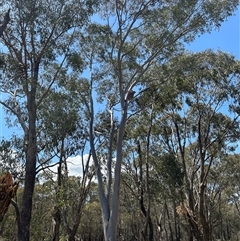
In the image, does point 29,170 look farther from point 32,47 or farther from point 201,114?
point 201,114

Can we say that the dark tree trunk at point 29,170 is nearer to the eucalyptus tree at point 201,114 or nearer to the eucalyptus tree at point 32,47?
the eucalyptus tree at point 32,47

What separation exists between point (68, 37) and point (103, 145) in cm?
600

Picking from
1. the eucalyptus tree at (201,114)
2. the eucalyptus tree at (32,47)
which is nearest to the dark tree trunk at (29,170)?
the eucalyptus tree at (32,47)

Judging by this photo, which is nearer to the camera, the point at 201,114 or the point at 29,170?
the point at 29,170

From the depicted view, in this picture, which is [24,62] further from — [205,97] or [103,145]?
[205,97]

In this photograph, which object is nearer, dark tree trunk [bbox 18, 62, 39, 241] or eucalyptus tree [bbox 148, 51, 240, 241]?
dark tree trunk [bbox 18, 62, 39, 241]

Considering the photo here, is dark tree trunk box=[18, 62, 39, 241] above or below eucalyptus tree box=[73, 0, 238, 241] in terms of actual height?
below

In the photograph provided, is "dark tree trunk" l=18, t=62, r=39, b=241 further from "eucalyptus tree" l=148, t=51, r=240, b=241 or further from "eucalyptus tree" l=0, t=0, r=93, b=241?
"eucalyptus tree" l=148, t=51, r=240, b=241

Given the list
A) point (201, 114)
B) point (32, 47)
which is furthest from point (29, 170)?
point (201, 114)

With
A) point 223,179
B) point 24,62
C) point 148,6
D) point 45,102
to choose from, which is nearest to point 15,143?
point 45,102

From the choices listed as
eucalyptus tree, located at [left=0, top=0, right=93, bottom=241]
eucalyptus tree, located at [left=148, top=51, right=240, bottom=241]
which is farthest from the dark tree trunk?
eucalyptus tree, located at [left=148, top=51, right=240, bottom=241]

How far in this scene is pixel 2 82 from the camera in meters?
12.9

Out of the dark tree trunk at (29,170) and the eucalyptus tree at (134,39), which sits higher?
the eucalyptus tree at (134,39)

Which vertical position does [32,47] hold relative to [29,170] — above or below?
above
